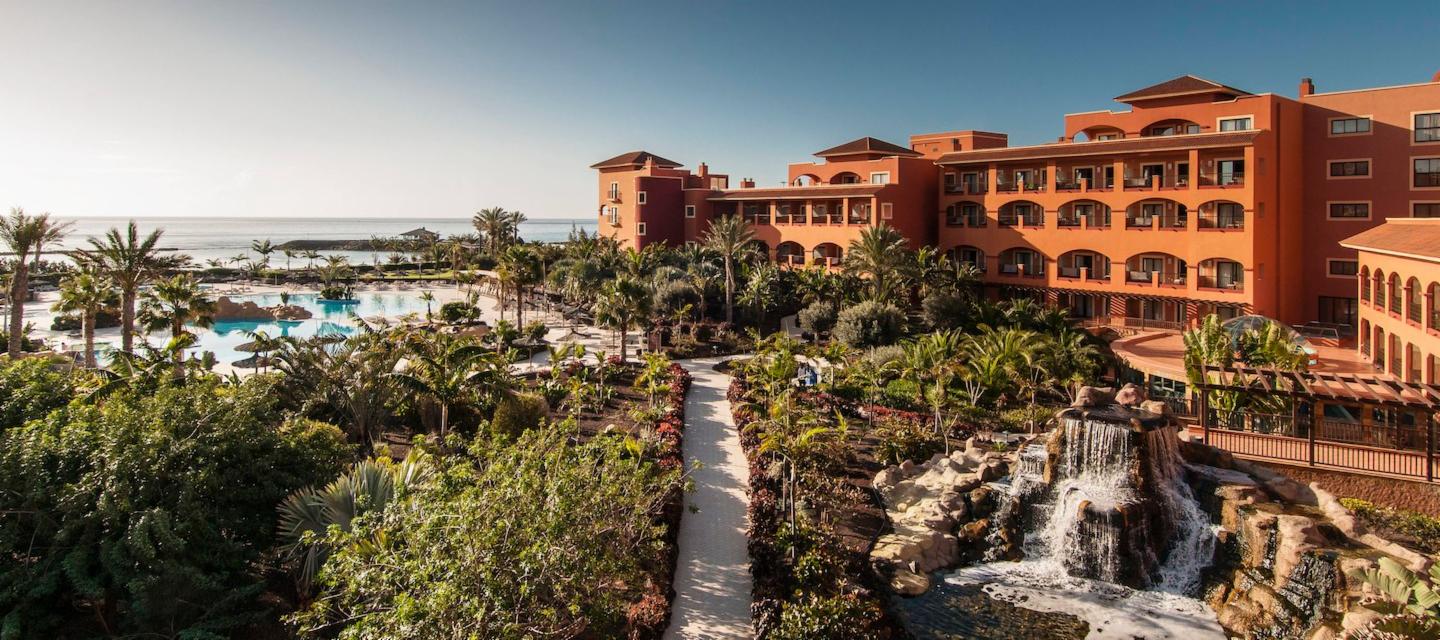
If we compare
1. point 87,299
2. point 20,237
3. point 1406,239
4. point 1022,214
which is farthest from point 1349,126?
point 20,237

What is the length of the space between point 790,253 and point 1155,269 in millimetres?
21284

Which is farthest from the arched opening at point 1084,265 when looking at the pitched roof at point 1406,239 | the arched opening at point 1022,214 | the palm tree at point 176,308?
the palm tree at point 176,308

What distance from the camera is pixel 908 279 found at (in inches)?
1693

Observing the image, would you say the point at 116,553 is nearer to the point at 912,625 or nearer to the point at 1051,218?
the point at 912,625

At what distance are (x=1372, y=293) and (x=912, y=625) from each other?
2543 cm

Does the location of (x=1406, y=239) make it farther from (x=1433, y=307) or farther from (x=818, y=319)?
(x=818, y=319)

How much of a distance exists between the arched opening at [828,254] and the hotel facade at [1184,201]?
124mm

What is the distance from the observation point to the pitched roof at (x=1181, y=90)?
135ft

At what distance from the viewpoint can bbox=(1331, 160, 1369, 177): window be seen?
38.2m

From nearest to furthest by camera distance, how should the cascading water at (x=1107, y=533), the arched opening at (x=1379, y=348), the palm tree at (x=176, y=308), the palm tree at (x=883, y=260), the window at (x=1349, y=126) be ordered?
the cascading water at (x=1107, y=533) → the arched opening at (x=1379, y=348) → the palm tree at (x=176, y=308) → the window at (x=1349, y=126) → the palm tree at (x=883, y=260)

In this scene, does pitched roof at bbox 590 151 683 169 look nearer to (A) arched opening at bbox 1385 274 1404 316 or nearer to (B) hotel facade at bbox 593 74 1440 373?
(B) hotel facade at bbox 593 74 1440 373

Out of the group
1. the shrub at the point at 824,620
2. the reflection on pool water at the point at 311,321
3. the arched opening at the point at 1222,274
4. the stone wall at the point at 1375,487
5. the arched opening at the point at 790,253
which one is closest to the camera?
the shrub at the point at 824,620

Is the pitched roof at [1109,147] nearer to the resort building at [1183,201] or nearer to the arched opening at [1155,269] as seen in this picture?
the resort building at [1183,201]

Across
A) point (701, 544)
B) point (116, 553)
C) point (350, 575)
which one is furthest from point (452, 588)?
point (701, 544)
